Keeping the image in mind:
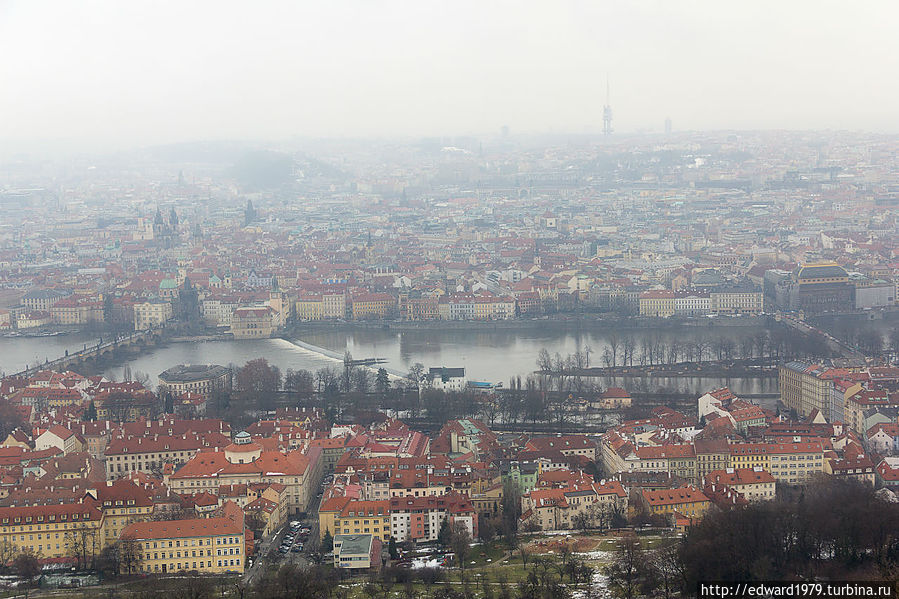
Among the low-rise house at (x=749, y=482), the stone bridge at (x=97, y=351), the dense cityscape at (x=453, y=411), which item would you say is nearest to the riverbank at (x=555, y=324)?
the dense cityscape at (x=453, y=411)

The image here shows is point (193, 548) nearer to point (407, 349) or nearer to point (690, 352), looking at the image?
point (690, 352)

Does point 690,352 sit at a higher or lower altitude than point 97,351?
higher

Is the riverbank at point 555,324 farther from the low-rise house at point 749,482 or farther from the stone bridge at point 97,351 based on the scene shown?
the low-rise house at point 749,482

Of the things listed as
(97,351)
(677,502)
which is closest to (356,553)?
(677,502)

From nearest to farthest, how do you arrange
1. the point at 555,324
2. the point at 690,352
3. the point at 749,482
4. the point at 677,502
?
the point at 677,502 → the point at 749,482 → the point at 690,352 → the point at 555,324

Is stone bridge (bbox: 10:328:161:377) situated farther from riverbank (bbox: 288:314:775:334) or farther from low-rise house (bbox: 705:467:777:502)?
low-rise house (bbox: 705:467:777:502)

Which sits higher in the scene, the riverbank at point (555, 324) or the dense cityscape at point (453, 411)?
the dense cityscape at point (453, 411)

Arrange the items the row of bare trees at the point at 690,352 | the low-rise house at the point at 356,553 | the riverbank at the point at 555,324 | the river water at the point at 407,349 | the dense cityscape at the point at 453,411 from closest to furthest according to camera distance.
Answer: the low-rise house at the point at 356,553 < the dense cityscape at the point at 453,411 < the row of bare trees at the point at 690,352 < the river water at the point at 407,349 < the riverbank at the point at 555,324

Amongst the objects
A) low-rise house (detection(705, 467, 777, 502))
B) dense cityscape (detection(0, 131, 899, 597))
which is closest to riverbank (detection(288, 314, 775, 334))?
dense cityscape (detection(0, 131, 899, 597))

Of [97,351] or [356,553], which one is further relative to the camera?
[97,351]

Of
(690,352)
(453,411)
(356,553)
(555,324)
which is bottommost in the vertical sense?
(555,324)
